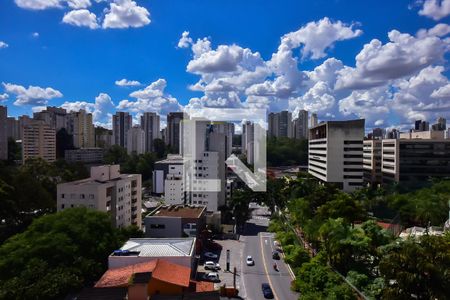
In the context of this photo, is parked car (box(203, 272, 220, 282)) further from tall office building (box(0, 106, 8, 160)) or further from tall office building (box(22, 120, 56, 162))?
tall office building (box(22, 120, 56, 162))

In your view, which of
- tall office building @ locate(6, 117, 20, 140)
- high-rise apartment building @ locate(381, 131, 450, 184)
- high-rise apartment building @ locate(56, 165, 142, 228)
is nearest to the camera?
high-rise apartment building @ locate(56, 165, 142, 228)

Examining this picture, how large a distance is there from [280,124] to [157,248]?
62.8 m

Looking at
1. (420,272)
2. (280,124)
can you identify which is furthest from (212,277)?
(280,124)

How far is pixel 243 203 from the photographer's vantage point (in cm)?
2908

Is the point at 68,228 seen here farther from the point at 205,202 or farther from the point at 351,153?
the point at 351,153

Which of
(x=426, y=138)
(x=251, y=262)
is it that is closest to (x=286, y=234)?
(x=251, y=262)

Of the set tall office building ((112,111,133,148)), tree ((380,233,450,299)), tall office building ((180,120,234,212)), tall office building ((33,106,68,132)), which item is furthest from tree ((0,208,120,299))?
tall office building ((112,111,133,148))

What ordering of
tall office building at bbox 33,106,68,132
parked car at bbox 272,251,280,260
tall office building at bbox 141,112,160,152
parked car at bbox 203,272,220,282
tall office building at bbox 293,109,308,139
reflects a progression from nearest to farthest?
parked car at bbox 203,272,220,282
parked car at bbox 272,251,280,260
tall office building at bbox 33,106,68,132
tall office building at bbox 141,112,160,152
tall office building at bbox 293,109,308,139

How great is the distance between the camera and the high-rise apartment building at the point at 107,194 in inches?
819

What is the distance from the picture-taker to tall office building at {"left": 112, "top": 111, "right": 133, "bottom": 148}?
227ft

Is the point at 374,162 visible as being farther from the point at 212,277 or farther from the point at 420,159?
the point at 212,277

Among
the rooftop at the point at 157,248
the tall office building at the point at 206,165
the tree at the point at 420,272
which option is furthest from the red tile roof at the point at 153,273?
the tall office building at the point at 206,165

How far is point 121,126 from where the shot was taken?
232 ft

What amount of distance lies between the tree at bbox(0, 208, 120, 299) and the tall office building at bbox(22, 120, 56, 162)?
39465mm
